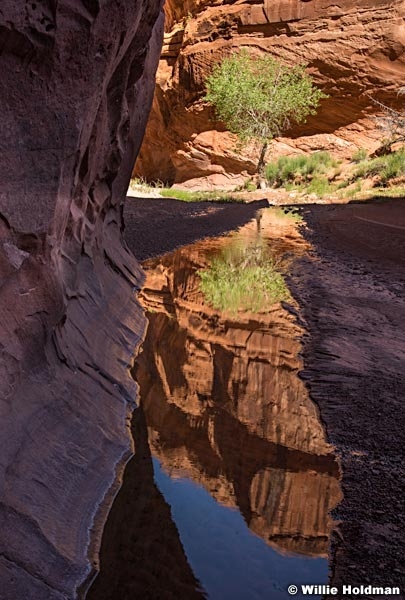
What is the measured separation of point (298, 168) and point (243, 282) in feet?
81.0

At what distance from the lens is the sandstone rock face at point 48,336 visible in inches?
130

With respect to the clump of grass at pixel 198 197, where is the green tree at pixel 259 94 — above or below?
above

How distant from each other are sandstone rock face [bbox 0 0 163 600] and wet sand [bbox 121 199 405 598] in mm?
1478

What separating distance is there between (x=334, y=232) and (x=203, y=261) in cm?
545

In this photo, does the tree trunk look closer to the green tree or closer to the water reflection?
the green tree

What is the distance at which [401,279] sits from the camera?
37.3 ft

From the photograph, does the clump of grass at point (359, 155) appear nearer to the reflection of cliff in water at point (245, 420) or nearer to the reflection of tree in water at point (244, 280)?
the reflection of tree in water at point (244, 280)

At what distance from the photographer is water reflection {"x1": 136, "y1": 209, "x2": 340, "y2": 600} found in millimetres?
3605

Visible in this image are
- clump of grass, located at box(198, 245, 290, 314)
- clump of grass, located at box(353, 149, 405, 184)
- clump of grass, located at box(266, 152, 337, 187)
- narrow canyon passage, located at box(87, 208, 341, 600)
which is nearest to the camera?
narrow canyon passage, located at box(87, 208, 341, 600)

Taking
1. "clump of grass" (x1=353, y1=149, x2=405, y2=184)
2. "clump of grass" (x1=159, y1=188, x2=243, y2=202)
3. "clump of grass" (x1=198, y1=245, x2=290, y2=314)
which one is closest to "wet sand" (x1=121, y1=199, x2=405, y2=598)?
"clump of grass" (x1=198, y1=245, x2=290, y2=314)

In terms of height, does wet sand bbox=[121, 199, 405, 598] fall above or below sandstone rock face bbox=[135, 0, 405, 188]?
below

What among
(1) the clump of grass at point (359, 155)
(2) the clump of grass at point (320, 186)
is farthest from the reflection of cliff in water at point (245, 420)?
(1) the clump of grass at point (359, 155)

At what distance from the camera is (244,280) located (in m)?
12.0

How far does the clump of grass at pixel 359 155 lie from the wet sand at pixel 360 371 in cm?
1703
